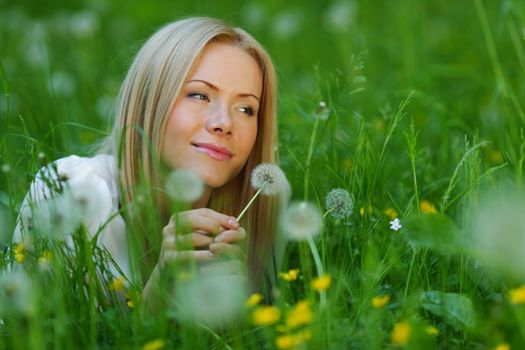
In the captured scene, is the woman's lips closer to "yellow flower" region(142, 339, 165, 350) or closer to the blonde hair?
the blonde hair

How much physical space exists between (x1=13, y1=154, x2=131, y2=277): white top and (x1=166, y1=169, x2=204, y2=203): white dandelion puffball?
117 mm

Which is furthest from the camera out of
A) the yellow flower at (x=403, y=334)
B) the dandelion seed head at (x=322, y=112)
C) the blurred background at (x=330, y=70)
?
the blurred background at (x=330, y=70)

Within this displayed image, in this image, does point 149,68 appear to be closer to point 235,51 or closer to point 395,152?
point 235,51

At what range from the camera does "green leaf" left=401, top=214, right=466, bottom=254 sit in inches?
57.0

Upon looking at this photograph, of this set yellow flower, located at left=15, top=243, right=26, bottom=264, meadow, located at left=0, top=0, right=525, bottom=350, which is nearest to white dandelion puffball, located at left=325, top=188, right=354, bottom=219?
meadow, located at left=0, top=0, right=525, bottom=350

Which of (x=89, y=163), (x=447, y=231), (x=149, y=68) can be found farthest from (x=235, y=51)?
(x=447, y=231)

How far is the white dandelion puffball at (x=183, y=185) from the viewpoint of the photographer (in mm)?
1505

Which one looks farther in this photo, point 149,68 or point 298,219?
point 149,68

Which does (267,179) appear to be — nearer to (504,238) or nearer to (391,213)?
(391,213)

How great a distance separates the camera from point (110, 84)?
328 cm

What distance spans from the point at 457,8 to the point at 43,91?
2.28m

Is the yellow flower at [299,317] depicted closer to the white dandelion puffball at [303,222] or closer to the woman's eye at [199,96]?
the white dandelion puffball at [303,222]

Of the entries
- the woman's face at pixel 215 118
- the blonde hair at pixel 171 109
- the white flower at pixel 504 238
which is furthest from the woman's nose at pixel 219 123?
the white flower at pixel 504 238

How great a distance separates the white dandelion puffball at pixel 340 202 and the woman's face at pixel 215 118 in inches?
10.8
